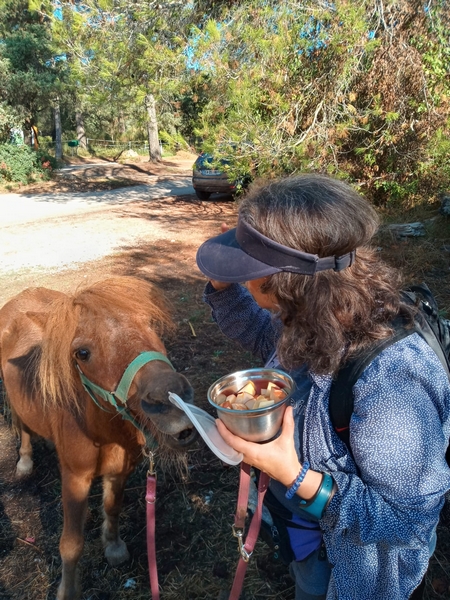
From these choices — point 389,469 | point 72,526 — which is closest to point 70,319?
point 72,526

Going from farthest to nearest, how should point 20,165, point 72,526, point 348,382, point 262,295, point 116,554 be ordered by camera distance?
point 20,165, point 116,554, point 72,526, point 262,295, point 348,382

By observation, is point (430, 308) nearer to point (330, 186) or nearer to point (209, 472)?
point (330, 186)

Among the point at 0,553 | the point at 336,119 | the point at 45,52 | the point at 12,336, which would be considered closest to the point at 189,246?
the point at 336,119

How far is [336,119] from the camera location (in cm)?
711

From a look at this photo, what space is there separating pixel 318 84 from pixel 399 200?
3080mm

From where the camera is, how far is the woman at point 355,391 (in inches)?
42.9

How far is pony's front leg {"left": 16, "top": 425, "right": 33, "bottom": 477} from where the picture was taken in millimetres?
3246

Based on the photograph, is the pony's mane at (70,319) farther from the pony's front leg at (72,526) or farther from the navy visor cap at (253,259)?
the navy visor cap at (253,259)

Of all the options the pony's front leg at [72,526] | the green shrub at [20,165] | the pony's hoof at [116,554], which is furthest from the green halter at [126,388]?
the green shrub at [20,165]

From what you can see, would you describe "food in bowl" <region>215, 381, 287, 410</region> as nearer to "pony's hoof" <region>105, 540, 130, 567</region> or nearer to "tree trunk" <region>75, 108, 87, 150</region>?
"pony's hoof" <region>105, 540, 130, 567</region>

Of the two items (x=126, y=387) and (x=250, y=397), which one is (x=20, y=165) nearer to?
(x=126, y=387)

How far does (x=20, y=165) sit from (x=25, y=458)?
1978cm

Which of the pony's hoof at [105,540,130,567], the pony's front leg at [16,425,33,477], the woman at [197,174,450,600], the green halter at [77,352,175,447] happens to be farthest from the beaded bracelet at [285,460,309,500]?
the pony's front leg at [16,425,33,477]

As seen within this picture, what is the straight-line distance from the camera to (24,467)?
325cm
